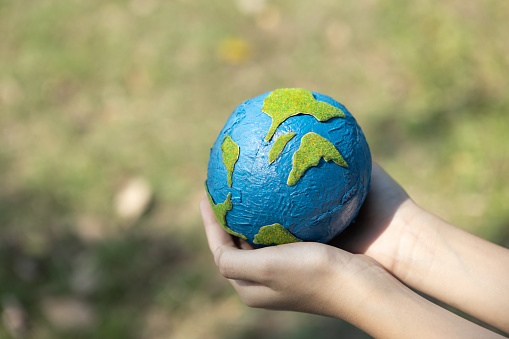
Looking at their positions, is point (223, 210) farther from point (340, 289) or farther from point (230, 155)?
point (340, 289)

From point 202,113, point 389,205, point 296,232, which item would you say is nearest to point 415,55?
point 202,113

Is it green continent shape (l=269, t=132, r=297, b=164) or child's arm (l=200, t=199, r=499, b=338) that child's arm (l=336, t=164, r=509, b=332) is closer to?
child's arm (l=200, t=199, r=499, b=338)

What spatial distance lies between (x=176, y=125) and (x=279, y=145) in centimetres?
234

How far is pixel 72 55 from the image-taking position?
15.2 ft

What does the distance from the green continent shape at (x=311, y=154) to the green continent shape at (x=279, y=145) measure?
6 cm

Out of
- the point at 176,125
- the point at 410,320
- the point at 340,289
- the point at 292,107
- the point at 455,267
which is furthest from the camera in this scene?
the point at 176,125

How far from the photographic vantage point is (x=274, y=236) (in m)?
2.08

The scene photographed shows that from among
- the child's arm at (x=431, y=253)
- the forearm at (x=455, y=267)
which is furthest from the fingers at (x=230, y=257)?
the forearm at (x=455, y=267)

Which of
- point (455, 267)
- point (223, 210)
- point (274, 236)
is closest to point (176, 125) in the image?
point (223, 210)

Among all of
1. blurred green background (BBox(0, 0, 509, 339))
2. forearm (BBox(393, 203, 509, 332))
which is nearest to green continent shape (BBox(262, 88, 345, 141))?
forearm (BBox(393, 203, 509, 332))

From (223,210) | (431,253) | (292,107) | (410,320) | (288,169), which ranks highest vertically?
(292,107)

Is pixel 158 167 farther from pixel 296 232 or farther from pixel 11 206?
pixel 296 232

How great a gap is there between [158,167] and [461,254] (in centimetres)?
250

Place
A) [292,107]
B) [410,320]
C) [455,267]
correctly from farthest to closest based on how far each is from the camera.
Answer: [455,267] < [292,107] < [410,320]
